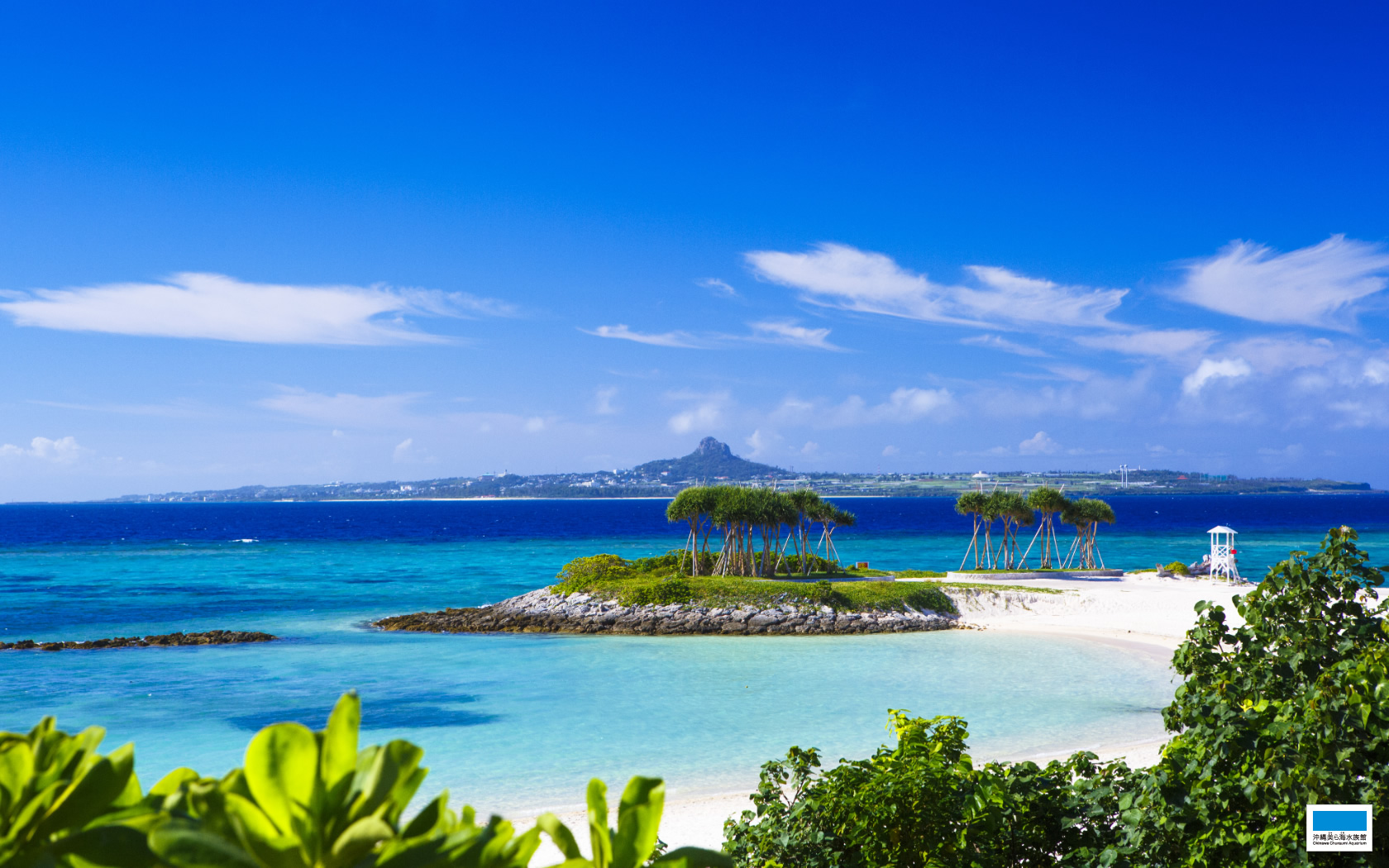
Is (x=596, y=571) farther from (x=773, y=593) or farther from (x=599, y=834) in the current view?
(x=599, y=834)

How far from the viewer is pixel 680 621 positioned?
29.0 m

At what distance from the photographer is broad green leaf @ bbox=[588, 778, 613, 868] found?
1.26m

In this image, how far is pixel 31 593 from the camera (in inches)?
1596

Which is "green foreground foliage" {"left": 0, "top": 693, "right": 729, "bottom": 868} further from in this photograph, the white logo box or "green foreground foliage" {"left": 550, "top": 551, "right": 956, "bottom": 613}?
"green foreground foliage" {"left": 550, "top": 551, "right": 956, "bottom": 613}

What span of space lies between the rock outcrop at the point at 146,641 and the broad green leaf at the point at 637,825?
3024 cm

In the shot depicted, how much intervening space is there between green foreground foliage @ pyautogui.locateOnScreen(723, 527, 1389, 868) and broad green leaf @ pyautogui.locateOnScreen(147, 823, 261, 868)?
12.7 ft

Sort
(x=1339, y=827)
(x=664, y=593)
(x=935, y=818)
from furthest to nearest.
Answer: (x=664, y=593) < (x=935, y=818) < (x=1339, y=827)

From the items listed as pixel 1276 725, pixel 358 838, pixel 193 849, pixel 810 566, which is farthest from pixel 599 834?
pixel 810 566

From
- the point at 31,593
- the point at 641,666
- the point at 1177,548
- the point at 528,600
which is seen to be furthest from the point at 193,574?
the point at 1177,548

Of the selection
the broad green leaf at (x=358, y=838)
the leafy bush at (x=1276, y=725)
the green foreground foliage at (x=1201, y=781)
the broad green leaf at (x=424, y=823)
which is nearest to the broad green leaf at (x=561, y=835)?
the broad green leaf at (x=424, y=823)

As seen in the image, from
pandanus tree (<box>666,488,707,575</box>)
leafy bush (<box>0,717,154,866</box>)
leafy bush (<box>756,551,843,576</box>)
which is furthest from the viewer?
leafy bush (<box>756,551,843,576</box>)

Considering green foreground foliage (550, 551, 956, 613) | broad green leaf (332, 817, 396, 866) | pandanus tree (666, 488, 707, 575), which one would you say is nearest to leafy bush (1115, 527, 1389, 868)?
broad green leaf (332, 817, 396, 866)

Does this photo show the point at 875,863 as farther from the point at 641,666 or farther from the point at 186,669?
the point at 186,669

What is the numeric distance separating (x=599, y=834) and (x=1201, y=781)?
376 cm
